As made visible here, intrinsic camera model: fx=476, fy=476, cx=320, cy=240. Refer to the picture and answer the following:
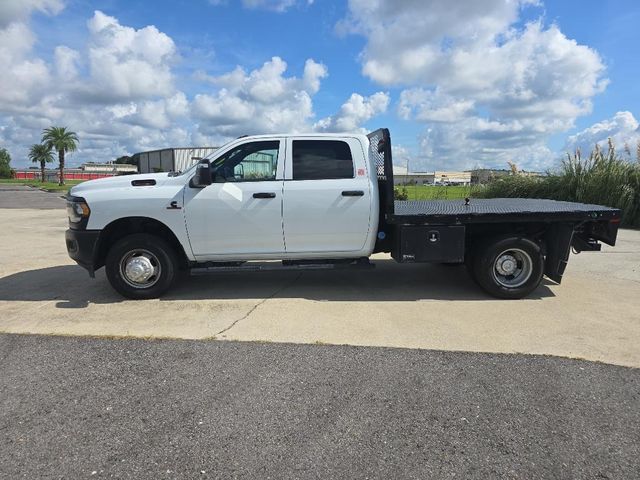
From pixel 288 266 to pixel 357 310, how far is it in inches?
42.6

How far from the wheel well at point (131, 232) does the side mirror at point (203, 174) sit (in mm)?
769

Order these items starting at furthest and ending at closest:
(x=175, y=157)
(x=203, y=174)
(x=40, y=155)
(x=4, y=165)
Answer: (x=4, y=165), (x=40, y=155), (x=175, y=157), (x=203, y=174)

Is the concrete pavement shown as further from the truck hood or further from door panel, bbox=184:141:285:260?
the truck hood

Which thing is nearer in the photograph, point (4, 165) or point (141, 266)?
point (141, 266)

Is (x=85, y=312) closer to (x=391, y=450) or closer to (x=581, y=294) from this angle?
(x=391, y=450)

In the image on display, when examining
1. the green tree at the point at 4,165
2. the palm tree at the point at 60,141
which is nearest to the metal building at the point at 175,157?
the palm tree at the point at 60,141

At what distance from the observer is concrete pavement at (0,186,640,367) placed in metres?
4.71

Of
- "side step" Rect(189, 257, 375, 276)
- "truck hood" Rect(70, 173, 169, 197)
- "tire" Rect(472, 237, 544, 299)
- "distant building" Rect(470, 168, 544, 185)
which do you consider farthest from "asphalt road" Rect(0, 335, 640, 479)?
"distant building" Rect(470, 168, 544, 185)

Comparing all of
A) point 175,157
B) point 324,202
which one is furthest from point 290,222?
point 175,157

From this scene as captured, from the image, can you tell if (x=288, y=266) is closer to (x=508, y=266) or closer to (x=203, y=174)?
(x=203, y=174)

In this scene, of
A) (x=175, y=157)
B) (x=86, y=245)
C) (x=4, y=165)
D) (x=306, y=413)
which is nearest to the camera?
(x=306, y=413)

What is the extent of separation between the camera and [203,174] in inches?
219

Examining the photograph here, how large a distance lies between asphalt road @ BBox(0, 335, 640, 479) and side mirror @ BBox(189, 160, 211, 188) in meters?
1.98

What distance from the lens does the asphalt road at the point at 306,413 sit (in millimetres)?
2752
